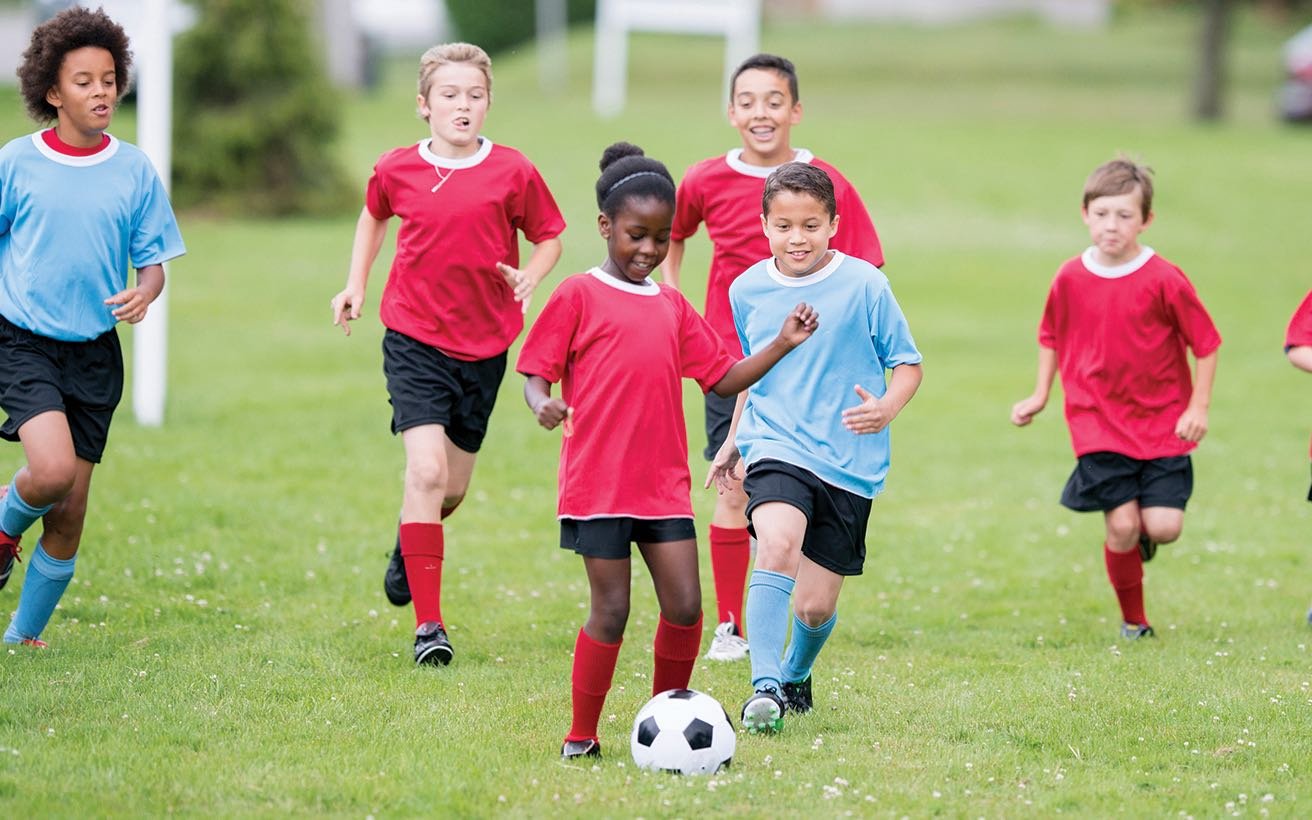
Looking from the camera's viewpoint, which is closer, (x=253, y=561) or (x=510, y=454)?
(x=253, y=561)

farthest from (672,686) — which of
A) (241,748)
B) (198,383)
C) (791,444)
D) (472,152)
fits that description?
(198,383)

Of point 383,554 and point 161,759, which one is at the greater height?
point 161,759

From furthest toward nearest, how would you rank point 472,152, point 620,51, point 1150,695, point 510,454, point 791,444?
point 620,51 < point 510,454 < point 472,152 < point 1150,695 < point 791,444

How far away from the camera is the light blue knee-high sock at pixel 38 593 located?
6387 mm

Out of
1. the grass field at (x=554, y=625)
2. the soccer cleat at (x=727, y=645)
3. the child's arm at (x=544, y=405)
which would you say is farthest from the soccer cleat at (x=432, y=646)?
the child's arm at (x=544, y=405)

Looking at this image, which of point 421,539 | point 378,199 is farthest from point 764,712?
point 378,199

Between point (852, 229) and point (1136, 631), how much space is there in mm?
2378

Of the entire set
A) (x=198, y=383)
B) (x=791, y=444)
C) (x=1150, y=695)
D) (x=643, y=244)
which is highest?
(x=643, y=244)

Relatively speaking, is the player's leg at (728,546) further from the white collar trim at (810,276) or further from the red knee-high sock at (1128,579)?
the red knee-high sock at (1128,579)

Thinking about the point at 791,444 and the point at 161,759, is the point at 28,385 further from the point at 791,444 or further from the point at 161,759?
the point at 791,444

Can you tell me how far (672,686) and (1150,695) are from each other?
202 cm

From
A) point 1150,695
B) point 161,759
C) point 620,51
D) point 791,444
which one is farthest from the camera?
point 620,51

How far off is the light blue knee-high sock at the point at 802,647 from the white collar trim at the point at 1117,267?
91.7 inches

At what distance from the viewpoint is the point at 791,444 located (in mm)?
5727
